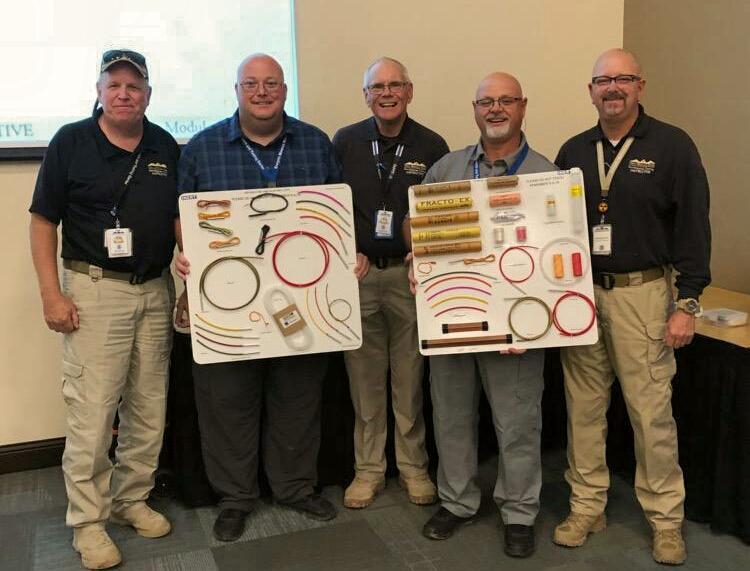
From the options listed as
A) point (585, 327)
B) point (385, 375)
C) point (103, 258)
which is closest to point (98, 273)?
point (103, 258)

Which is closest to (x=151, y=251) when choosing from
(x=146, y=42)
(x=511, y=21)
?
(x=146, y=42)

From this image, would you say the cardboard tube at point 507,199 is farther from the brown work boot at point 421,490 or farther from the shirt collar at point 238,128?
the brown work boot at point 421,490

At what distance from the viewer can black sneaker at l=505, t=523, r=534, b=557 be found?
8.11ft

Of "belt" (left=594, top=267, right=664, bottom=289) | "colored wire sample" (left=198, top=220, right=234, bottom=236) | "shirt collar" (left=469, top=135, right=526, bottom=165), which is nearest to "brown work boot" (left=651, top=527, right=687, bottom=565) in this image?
"belt" (left=594, top=267, right=664, bottom=289)

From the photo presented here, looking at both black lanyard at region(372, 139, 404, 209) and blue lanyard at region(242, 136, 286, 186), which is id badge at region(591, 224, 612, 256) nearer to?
black lanyard at region(372, 139, 404, 209)

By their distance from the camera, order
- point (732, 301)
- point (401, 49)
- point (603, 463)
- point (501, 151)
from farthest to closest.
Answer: point (401, 49) → point (732, 301) → point (603, 463) → point (501, 151)

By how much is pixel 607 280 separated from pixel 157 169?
166 cm

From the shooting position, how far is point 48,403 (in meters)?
3.40

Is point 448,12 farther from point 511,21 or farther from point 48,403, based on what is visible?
point 48,403

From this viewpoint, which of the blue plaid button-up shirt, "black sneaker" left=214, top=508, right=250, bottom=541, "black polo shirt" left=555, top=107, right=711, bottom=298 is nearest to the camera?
"black polo shirt" left=555, top=107, right=711, bottom=298

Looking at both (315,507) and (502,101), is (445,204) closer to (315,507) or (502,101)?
(502,101)

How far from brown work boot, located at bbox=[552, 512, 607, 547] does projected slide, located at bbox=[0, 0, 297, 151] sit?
93.5 inches

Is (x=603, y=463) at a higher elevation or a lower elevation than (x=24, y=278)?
lower

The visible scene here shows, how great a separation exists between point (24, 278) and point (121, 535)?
53.7 inches
